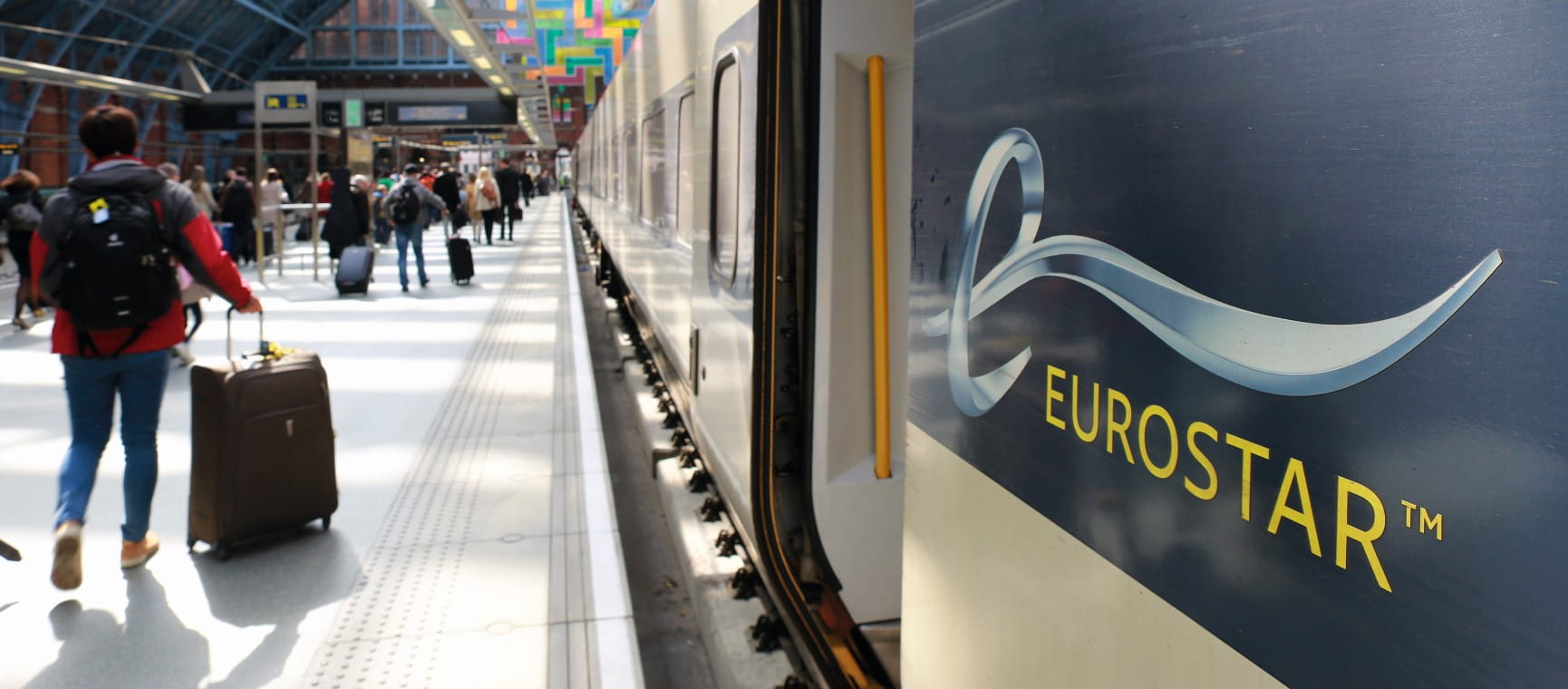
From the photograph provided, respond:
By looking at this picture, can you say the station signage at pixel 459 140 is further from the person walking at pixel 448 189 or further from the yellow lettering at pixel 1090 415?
the yellow lettering at pixel 1090 415

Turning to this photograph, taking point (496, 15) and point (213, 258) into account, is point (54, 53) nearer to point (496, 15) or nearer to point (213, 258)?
point (496, 15)

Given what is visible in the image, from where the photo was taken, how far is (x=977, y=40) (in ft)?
6.43

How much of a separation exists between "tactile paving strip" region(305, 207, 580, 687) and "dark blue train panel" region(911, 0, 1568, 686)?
261 cm

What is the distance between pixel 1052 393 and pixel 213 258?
367cm

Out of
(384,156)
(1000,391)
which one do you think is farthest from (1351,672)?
(384,156)

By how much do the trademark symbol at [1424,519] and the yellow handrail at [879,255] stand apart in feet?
7.37

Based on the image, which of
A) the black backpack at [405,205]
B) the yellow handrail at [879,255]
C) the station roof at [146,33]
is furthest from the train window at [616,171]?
the station roof at [146,33]

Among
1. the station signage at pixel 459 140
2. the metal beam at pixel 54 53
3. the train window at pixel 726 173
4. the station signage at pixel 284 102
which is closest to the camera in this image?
the train window at pixel 726 173

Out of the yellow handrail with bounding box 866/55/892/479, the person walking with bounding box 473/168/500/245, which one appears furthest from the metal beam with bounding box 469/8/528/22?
the person walking with bounding box 473/168/500/245

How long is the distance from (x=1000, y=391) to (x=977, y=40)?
0.57m

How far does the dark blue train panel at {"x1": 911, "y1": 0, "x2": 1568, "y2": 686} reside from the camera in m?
0.96

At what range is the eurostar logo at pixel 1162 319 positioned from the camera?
1.08m

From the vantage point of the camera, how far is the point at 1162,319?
1.40 metres

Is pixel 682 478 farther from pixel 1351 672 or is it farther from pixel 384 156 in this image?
pixel 384 156
